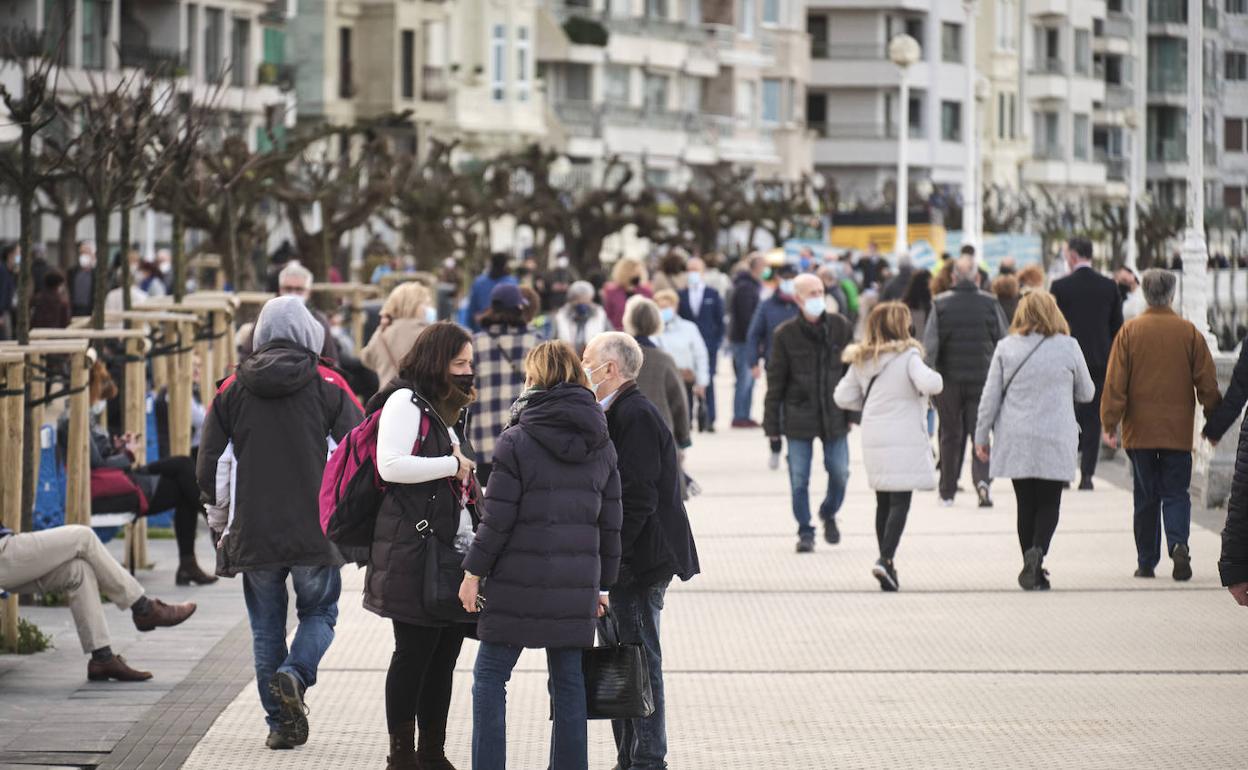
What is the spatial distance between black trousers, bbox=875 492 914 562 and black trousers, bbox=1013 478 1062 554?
659mm

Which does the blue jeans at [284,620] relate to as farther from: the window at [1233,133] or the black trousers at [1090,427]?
the window at [1233,133]

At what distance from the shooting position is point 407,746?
8938mm

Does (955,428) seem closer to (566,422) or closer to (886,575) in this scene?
(886,575)

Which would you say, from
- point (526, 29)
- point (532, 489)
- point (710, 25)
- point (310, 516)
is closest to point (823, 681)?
point (310, 516)

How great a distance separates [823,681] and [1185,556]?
3.94 meters

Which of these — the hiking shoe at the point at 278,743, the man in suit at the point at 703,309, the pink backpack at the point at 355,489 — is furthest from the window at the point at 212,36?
the pink backpack at the point at 355,489

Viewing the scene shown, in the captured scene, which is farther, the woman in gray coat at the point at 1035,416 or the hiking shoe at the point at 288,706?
the woman in gray coat at the point at 1035,416

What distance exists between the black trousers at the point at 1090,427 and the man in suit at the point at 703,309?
7304 mm

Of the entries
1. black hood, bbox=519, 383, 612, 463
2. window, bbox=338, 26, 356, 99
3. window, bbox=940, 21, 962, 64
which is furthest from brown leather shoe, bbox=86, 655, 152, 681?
window, bbox=940, 21, 962, 64

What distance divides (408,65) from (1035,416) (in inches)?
2350

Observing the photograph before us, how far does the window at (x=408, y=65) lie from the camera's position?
7238 cm

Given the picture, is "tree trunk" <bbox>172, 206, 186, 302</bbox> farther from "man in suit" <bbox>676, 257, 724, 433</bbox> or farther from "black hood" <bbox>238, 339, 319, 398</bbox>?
"black hood" <bbox>238, 339, 319, 398</bbox>

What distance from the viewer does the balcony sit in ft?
241

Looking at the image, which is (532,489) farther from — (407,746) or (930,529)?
(930,529)
